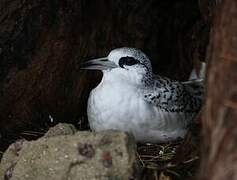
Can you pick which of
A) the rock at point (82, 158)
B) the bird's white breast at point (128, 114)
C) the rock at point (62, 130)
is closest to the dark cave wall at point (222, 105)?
the rock at point (82, 158)

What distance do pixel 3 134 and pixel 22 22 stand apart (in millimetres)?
1023

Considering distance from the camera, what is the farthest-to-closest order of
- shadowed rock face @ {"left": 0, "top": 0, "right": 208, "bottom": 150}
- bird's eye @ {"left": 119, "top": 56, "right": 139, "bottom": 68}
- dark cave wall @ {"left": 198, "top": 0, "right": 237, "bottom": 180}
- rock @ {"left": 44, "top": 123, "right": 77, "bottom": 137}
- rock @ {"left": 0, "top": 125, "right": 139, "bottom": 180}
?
1. bird's eye @ {"left": 119, "top": 56, "right": 139, "bottom": 68}
2. shadowed rock face @ {"left": 0, "top": 0, "right": 208, "bottom": 150}
3. rock @ {"left": 44, "top": 123, "right": 77, "bottom": 137}
4. rock @ {"left": 0, "top": 125, "right": 139, "bottom": 180}
5. dark cave wall @ {"left": 198, "top": 0, "right": 237, "bottom": 180}

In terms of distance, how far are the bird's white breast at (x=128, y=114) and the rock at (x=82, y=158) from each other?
122 centimetres

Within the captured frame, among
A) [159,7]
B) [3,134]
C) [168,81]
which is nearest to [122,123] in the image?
[168,81]

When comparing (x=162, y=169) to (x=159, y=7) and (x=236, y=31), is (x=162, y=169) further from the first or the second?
(x=159, y=7)

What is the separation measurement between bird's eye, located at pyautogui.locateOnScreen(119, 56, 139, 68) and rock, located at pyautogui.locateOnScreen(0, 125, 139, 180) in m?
1.40

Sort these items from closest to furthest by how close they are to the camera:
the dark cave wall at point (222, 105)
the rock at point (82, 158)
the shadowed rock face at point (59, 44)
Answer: the dark cave wall at point (222, 105) < the rock at point (82, 158) < the shadowed rock face at point (59, 44)

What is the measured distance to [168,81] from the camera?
6.40 m

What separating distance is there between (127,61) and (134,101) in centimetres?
36

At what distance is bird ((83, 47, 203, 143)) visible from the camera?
603 centimetres

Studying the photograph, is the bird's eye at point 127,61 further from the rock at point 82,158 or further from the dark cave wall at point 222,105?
the dark cave wall at point 222,105

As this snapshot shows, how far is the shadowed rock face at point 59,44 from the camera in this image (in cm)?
594

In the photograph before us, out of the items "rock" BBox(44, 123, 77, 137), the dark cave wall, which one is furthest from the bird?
the dark cave wall

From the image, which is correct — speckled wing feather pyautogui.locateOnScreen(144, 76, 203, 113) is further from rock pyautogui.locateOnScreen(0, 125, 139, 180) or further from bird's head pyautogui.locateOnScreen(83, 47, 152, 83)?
rock pyautogui.locateOnScreen(0, 125, 139, 180)
